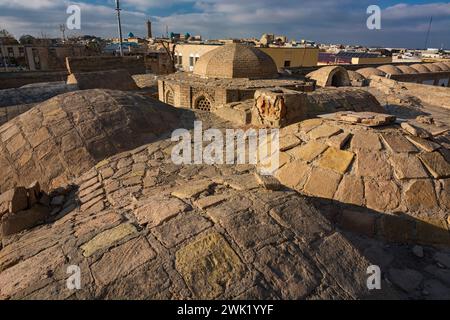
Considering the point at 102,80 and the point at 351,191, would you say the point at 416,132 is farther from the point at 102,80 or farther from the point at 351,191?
the point at 102,80

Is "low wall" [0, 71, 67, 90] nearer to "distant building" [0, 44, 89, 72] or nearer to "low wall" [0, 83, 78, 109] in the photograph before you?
"low wall" [0, 83, 78, 109]

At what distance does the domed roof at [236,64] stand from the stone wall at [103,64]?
6146mm

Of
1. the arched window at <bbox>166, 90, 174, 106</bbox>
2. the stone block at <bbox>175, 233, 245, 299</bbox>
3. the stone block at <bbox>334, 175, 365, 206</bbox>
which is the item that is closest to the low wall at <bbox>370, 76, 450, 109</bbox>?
the arched window at <bbox>166, 90, 174, 106</bbox>

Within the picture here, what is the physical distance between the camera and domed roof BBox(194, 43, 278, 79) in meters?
12.3

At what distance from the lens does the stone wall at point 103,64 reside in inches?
587

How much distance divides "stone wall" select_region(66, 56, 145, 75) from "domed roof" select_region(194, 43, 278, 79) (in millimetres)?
6146

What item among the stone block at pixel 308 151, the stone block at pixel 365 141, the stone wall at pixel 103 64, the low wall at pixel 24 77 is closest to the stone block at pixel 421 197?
the stone block at pixel 365 141

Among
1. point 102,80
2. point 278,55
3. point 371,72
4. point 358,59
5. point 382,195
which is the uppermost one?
point 278,55

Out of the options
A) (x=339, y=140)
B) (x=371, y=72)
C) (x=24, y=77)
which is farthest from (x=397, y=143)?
(x=371, y=72)

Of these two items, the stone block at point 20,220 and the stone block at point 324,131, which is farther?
the stone block at point 324,131

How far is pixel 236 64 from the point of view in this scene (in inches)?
482

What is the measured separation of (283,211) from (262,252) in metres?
0.58

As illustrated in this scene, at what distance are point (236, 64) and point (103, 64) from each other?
813cm

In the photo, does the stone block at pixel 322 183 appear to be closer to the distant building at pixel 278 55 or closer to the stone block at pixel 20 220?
the stone block at pixel 20 220
